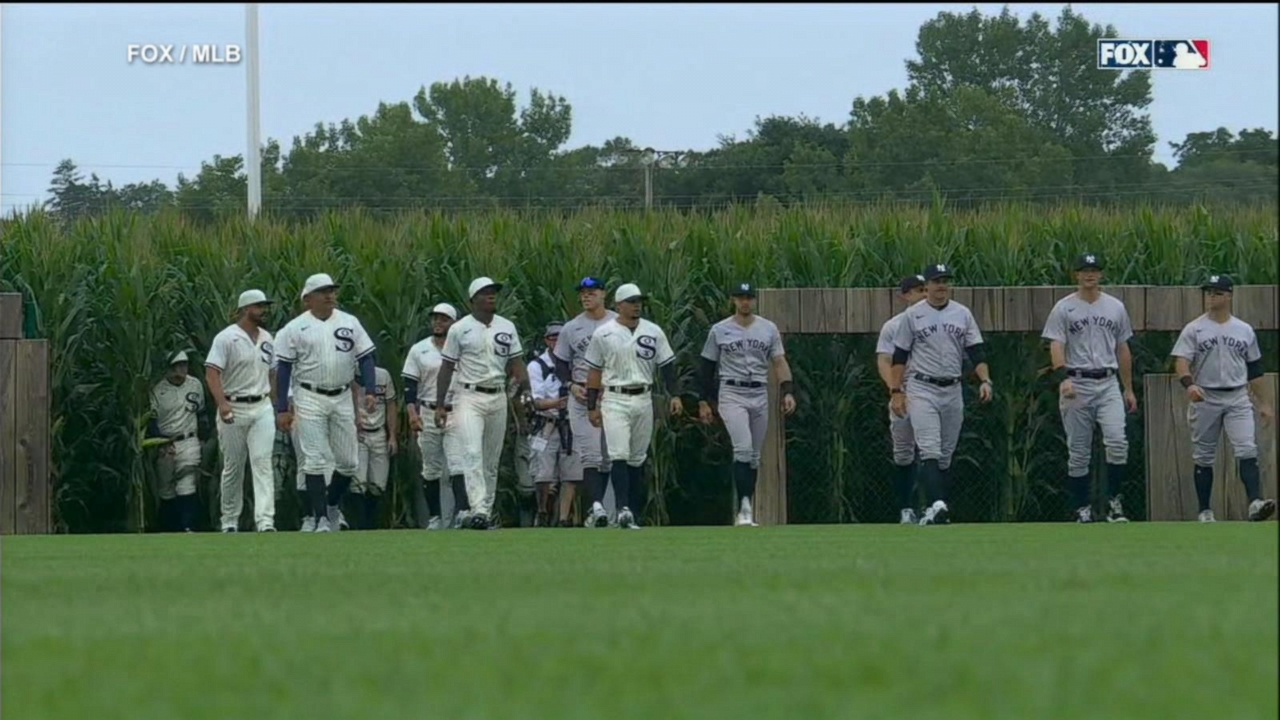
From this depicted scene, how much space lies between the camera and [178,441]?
21531 millimetres

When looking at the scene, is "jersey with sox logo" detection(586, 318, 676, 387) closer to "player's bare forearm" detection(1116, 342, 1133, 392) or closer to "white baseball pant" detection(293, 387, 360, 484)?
"white baseball pant" detection(293, 387, 360, 484)

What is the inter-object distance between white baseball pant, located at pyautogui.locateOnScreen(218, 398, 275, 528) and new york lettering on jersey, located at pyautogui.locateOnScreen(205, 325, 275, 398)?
130 millimetres

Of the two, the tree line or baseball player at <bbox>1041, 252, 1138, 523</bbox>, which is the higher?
the tree line

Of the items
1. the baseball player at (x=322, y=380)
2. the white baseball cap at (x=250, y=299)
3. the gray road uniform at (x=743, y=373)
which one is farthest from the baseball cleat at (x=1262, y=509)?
the white baseball cap at (x=250, y=299)

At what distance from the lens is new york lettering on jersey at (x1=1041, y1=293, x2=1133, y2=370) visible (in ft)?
61.9

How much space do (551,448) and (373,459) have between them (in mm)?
1659

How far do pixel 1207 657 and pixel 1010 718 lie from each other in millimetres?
1251

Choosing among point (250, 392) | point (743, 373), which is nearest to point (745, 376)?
point (743, 373)

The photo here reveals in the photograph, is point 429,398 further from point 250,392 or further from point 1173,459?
point 1173,459

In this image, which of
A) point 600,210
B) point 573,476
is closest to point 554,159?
point 600,210

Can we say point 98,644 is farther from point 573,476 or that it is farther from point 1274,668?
point 573,476

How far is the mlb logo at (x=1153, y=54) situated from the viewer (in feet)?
73.7

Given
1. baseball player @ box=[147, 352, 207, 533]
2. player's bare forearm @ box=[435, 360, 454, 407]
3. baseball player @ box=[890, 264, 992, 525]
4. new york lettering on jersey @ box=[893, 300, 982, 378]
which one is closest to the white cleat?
baseball player @ box=[890, 264, 992, 525]

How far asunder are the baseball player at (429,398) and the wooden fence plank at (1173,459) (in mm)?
6303
